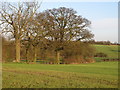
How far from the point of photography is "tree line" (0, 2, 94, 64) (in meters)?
35.7

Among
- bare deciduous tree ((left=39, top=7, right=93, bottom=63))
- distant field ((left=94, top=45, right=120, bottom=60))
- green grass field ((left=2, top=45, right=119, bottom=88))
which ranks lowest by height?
green grass field ((left=2, top=45, right=119, bottom=88))

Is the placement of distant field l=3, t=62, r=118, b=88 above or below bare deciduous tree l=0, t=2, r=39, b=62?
below

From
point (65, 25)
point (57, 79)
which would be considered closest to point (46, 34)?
point (65, 25)

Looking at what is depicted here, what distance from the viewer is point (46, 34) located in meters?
38.4

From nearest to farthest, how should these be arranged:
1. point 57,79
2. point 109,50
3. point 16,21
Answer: point 57,79 → point 16,21 → point 109,50

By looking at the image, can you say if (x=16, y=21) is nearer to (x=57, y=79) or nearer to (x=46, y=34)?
(x=46, y=34)

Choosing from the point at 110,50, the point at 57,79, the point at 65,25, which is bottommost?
the point at 57,79

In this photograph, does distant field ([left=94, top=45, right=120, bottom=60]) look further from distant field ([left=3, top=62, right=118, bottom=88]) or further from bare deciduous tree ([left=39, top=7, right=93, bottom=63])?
distant field ([left=3, top=62, right=118, bottom=88])

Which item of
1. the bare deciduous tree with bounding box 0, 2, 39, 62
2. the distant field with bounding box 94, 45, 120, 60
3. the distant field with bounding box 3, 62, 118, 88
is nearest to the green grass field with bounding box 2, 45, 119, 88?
the distant field with bounding box 3, 62, 118, 88

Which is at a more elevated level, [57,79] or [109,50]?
[109,50]

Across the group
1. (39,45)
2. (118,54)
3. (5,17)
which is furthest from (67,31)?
(118,54)

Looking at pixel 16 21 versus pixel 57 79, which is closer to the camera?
pixel 57 79

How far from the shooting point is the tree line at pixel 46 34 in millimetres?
35656

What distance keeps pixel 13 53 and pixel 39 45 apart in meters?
4.95
